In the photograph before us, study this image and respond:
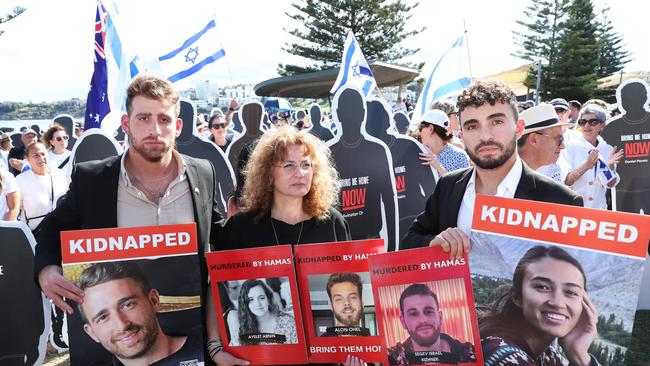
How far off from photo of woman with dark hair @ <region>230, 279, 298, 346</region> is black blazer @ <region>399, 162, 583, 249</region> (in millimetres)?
607

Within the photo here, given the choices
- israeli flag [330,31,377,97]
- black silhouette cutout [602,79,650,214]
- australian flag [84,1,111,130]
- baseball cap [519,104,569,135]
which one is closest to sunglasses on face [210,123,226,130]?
australian flag [84,1,111,130]

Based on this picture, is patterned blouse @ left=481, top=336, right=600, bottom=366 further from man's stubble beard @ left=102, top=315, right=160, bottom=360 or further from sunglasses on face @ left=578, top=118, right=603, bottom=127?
sunglasses on face @ left=578, top=118, right=603, bottom=127

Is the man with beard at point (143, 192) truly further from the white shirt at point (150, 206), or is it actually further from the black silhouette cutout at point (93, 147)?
the black silhouette cutout at point (93, 147)

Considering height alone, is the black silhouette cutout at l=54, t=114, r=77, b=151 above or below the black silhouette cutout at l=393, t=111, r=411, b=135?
above

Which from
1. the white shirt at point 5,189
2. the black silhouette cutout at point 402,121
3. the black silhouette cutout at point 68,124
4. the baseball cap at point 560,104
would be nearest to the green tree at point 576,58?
the black silhouette cutout at point 402,121

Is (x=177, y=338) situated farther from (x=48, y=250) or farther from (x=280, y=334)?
(x=48, y=250)

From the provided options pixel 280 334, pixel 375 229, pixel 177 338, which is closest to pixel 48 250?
pixel 177 338

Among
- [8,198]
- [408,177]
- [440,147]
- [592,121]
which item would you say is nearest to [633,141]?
[592,121]

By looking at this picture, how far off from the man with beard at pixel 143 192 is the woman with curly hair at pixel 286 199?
7.8 inches

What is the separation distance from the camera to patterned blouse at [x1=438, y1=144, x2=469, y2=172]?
5648 mm

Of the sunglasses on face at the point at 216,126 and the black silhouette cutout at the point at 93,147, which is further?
the sunglasses on face at the point at 216,126

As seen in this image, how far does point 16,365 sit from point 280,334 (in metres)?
1.20

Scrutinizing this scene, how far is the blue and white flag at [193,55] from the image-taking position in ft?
28.3

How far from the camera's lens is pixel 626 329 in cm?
177
